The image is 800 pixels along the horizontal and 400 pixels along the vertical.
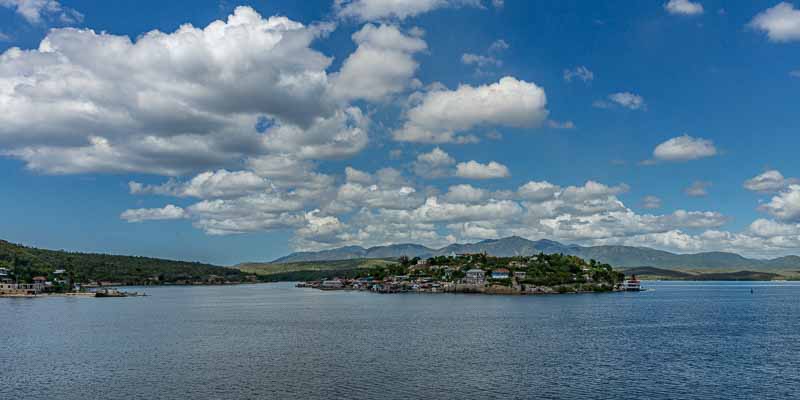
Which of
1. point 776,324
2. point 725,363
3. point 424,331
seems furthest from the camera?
point 776,324

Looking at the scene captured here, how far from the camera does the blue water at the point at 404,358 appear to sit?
52062 mm

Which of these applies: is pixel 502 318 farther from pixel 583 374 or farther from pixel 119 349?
pixel 119 349

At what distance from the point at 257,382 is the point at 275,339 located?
31.4 metres

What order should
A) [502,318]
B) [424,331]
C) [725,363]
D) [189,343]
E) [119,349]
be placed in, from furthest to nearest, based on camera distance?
[502,318] < [424,331] < [189,343] < [119,349] < [725,363]

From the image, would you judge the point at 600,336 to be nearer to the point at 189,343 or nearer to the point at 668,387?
the point at 668,387

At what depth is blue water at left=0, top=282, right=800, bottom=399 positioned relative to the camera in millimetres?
52062

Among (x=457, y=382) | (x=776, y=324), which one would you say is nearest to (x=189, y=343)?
(x=457, y=382)

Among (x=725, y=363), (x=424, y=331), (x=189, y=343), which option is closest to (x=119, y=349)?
(x=189, y=343)

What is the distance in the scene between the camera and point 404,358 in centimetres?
6756

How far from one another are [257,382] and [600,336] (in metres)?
51.9

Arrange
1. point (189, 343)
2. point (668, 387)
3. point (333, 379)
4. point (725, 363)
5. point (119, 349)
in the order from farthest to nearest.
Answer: point (189, 343)
point (119, 349)
point (725, 363)
point (333, 379)
point (668, 387)

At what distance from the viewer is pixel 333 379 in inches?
2221

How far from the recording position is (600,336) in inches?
3396

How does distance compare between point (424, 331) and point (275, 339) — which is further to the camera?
point (424, 331)
